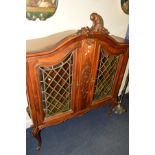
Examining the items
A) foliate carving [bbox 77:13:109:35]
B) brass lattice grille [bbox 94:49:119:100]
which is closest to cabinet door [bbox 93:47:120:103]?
brass lattice grille [bbox 94:49:119:100]

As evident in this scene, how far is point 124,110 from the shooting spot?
243 cm

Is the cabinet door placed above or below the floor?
above

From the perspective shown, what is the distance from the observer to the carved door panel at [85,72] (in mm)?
1487

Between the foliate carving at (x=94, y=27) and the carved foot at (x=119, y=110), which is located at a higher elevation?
the foliate carving at (x=94, y=27)

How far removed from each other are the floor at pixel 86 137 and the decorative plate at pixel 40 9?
1164 millimetres

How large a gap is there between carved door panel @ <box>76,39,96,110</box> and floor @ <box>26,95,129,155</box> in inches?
15.2

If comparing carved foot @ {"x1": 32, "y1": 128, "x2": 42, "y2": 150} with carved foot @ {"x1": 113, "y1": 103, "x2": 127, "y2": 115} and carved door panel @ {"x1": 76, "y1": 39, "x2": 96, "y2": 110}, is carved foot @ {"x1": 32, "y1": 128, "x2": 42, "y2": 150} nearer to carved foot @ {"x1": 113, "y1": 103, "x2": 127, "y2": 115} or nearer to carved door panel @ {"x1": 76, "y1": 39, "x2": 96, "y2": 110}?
carved door panel @ {"x1": 76, "y1": 39, "x2": 96, "y2": 110}

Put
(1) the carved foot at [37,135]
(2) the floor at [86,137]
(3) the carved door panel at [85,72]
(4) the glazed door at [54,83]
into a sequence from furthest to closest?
(2) the floor at [86,137] < (1) the carved foot at [37,135] < (3) the carved door panel at [85,72] < (4) the glazed door at [54,83]

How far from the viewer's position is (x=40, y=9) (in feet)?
5.15

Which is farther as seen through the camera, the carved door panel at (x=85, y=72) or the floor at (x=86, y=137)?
the floor at (x=86, y=137)

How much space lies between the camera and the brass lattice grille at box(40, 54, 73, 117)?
1.42 meters

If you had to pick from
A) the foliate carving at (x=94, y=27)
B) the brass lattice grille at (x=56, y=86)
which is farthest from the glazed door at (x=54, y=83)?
the foliate carving at (x=94, y=27)

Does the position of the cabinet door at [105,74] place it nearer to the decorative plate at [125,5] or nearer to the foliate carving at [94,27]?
the foliate carving at [94,27]
